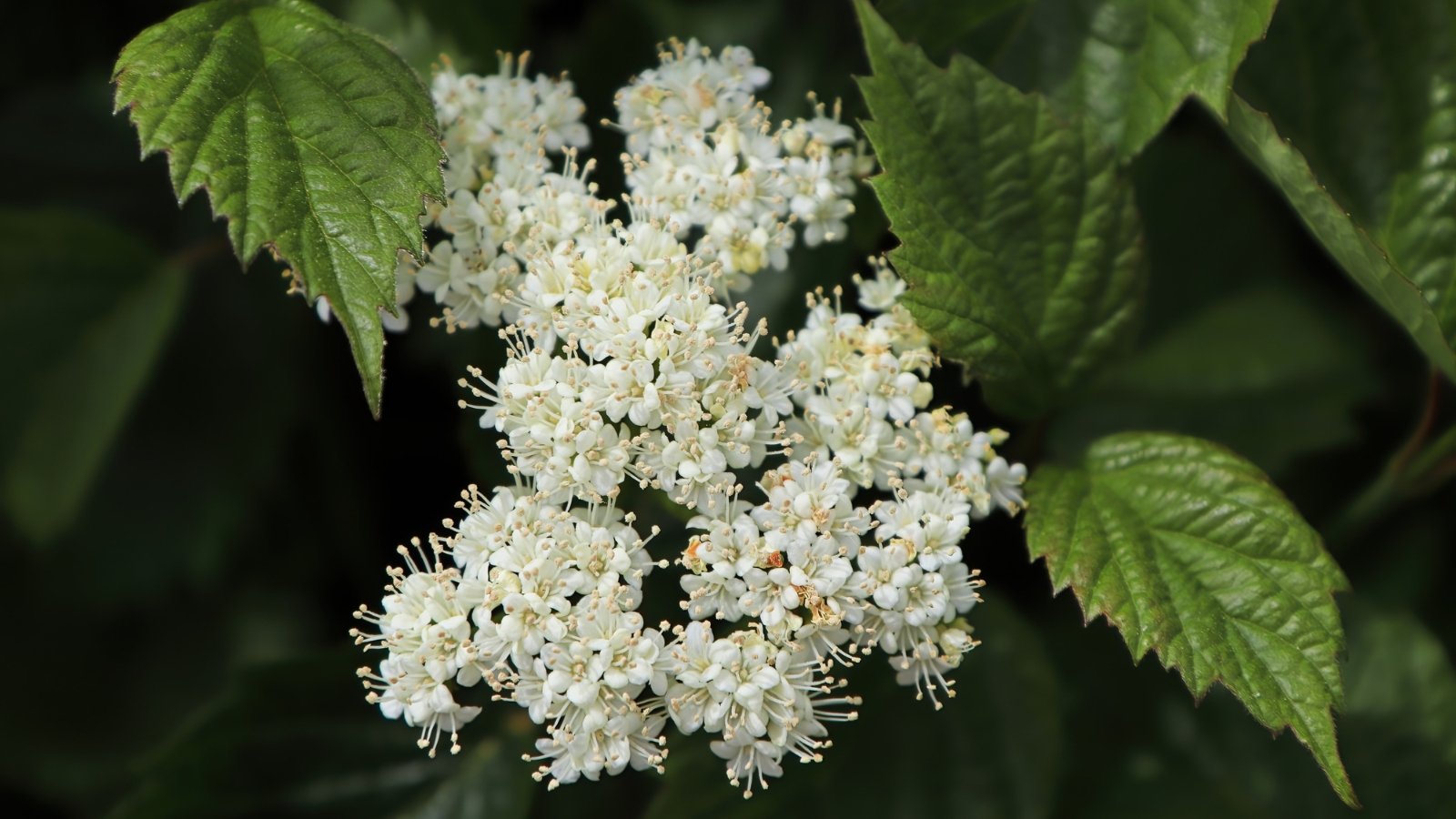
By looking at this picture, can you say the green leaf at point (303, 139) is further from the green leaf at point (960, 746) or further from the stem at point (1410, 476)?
the stem at point (1410, 476)

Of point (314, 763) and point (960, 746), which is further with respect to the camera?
point (314, 763)

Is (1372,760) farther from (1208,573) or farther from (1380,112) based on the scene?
(1380,112)

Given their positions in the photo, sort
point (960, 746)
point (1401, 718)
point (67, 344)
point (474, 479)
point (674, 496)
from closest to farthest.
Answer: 1. point (674, 496)
2. point (960, 746)
3. point (1401, 718)
4. point (474, 479)
5. point (67, 344)

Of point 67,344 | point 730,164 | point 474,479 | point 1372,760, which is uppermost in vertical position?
point 67,344

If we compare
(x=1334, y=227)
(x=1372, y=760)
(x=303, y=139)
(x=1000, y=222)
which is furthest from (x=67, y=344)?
(x=1372, y=760)

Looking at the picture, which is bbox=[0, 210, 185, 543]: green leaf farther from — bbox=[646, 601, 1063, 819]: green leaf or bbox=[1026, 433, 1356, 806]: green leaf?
bbox=[1026, 433, 1356, 806]: green leaf

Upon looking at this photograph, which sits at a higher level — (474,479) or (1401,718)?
(474,479)

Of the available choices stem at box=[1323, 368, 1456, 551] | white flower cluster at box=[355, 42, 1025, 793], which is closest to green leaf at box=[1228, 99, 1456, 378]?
stem at box=[1323, 368, 1456, 551]
